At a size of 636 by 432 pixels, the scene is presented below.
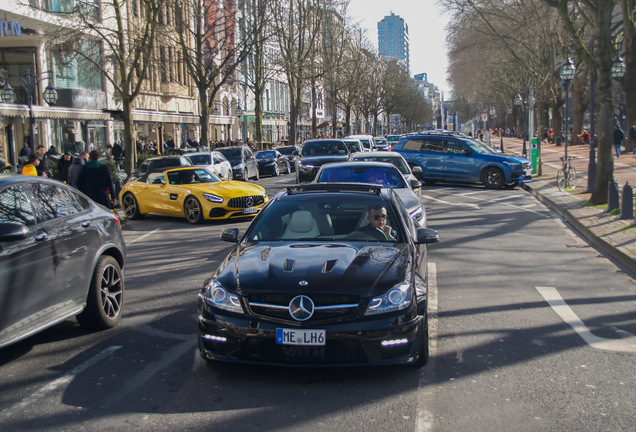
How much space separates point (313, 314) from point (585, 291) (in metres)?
4.82

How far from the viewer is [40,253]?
525 centimetres

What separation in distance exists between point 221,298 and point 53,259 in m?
1.67

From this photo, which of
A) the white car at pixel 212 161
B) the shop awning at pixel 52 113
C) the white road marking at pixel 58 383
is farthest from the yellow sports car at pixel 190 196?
the shop awning at pixel 52 113

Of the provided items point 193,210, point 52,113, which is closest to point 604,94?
point 193,210

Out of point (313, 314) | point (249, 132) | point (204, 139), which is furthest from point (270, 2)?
point (249, 132)

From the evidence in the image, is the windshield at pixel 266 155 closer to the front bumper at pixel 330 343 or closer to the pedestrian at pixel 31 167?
the pedestrian at pixel 31 167

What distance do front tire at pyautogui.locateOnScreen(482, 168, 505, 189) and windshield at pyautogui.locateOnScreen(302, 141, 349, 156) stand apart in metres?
5.23

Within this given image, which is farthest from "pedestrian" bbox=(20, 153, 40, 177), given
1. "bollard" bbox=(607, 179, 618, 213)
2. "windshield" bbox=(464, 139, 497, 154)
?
"windshield" bbox=(464, 139, 497, 154)

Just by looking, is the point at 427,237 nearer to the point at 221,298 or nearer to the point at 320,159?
the point at 221,298

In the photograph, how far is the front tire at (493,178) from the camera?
23.6 metres

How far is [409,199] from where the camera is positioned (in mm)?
10656

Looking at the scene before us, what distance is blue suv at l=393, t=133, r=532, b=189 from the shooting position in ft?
77.0

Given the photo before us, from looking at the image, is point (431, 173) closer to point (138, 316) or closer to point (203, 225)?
point (203, 225)

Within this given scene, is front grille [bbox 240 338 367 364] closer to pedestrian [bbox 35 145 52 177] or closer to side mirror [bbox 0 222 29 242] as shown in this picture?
side mirror [bbox 0 222 29 242]
